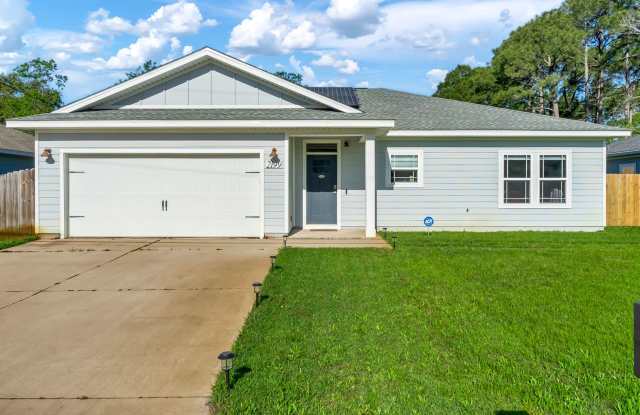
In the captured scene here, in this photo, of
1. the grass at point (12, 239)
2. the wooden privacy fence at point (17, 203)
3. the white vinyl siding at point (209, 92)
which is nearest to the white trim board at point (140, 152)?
the grass at point (12, 239)

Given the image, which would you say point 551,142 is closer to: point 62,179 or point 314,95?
point 314,95

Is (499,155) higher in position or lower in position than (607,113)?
lower

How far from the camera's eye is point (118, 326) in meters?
4.79

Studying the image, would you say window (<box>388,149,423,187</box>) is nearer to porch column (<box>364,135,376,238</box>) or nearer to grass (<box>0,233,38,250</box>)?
porch column (<box>364,135,376,238</box>)

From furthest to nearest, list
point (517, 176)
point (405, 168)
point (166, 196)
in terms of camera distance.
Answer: point (517, 176), point (405, 168), point (166, 196)

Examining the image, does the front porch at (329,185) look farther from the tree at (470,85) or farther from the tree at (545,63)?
the tree at (470,85)

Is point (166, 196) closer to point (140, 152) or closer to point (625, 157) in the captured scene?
point (140, 152)

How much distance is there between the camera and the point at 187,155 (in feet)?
36.5

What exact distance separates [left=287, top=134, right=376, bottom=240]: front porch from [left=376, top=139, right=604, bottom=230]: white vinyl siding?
55 centimetres

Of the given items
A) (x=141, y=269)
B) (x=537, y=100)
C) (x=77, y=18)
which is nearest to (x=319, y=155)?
(x=141, y=269)

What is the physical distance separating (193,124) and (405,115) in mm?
5995

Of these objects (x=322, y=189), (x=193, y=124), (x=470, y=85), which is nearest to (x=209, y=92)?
(x=193, y=124)

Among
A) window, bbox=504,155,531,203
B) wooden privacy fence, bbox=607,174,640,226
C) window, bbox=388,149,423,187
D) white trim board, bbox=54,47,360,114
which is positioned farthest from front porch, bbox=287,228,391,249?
wooden privacy fence, bbox=607,174,640,226

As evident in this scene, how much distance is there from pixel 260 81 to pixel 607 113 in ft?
101
